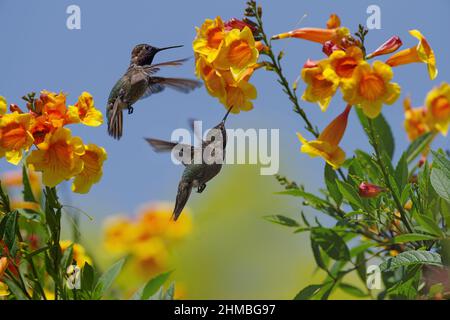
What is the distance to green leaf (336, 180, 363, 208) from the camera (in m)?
2.60

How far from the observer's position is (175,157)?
267 cm

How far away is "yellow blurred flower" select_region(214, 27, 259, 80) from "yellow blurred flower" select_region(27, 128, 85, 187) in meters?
0.60

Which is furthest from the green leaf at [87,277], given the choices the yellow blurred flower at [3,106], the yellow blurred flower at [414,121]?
the yellow blurred flower at [414,121]

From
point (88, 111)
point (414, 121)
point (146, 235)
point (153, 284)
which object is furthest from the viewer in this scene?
point (146, 235)

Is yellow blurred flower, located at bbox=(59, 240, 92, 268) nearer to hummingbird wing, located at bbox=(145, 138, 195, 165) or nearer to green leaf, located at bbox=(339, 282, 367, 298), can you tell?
hummingbird wing, located at bbox=(145, 138, 195, 165)

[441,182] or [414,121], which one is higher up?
[414,121]

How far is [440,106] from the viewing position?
2.99 metres

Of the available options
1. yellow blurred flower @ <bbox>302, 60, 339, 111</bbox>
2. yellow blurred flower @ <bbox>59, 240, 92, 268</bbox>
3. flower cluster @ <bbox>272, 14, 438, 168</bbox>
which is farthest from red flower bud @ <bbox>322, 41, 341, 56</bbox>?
yellow blurred flower @ <bbox>59, 240, 92, 268</bbox>

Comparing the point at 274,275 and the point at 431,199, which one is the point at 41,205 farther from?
the point at 274,275

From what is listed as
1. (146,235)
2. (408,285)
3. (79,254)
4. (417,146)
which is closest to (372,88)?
(408,285)

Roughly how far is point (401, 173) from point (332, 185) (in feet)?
1.04

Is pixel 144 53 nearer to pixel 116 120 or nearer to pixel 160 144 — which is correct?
pixel 116 120

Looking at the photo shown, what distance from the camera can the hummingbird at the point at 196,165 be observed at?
2527 mm
